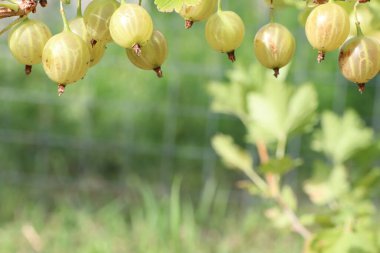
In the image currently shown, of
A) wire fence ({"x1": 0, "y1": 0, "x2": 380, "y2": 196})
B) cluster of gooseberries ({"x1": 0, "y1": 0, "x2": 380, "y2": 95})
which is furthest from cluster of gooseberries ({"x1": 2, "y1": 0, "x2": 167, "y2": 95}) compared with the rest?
wire fence ({"x1": 0, "y1": 0, "x2": 380, "y2": 196})

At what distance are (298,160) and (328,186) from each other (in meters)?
0.19

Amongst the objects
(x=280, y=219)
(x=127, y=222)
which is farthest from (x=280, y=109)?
(x=127, y=222)

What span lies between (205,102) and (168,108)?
0.23 metres

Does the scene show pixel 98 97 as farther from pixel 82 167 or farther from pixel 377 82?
pixel 377 82

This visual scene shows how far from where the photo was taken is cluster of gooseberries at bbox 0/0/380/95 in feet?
2.50

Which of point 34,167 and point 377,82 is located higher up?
point 377,82

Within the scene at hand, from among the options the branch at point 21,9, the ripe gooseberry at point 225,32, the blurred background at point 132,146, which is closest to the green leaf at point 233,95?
the ripe gooseberry at point 225,32

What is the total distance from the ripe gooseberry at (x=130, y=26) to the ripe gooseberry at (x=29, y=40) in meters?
0.08

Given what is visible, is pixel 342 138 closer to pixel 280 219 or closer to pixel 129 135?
pixel 280 219

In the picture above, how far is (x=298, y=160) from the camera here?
4.79ft

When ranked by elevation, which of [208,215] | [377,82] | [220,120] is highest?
[377,82]

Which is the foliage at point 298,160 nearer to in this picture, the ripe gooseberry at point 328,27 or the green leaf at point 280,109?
the green leaf at point 280,109

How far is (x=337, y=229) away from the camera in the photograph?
1.29m

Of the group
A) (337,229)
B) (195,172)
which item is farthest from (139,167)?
(337,229)
